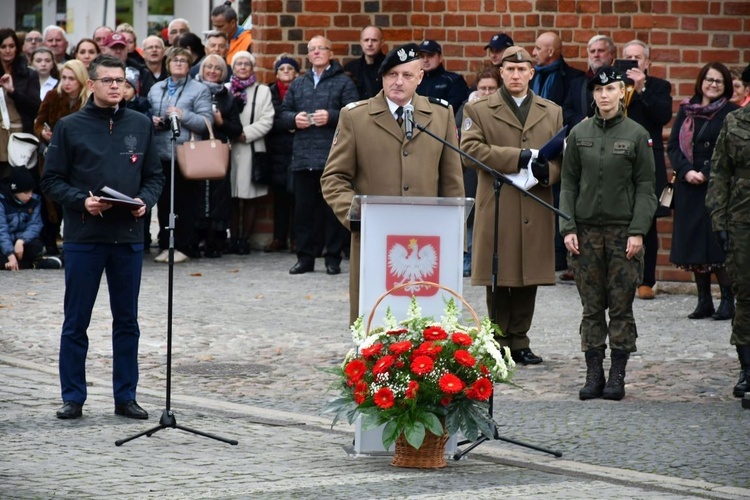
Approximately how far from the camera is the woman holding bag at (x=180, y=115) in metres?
15.6

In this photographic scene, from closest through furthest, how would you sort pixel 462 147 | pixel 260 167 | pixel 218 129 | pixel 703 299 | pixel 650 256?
pixel 462 147, pixel 703 299, pixel 650 256, pixel 218 129, pixel 260 167

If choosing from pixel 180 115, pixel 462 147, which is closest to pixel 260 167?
pixel 180 115

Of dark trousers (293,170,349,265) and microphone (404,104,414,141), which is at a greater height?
microphone (404,104,414,141)

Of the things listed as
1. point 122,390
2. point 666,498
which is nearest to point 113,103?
point 122,390

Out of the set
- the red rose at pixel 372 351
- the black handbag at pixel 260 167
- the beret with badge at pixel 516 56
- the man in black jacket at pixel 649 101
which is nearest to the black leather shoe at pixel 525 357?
the beret with badge at pixel 516 56

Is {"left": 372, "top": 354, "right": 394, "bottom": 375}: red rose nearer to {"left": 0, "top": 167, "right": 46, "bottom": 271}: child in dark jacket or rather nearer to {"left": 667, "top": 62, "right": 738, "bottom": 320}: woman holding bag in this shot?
{"left": 667, "top": 62, "right": 738, "bottom": 320}: woman holding bag

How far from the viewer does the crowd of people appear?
964 centimetres

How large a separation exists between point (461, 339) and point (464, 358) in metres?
0.13

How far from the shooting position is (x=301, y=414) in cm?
913

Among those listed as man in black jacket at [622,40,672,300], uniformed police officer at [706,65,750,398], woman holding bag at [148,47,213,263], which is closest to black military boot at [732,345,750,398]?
uniformed police officer at [706,65,750,398]

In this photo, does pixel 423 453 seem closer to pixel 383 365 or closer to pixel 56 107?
pixel 383 365

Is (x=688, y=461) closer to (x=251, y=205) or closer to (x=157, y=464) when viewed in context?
(x=157, y=464)

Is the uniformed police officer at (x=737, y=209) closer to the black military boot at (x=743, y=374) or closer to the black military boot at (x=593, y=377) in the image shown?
the black military boot at (x=743, y=374)

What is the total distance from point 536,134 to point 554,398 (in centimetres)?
204
